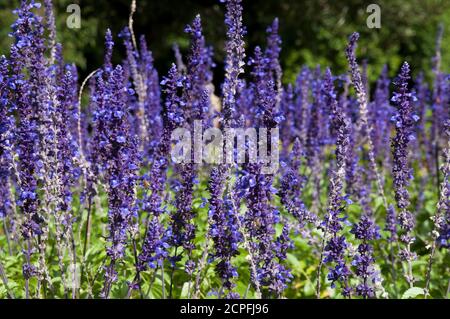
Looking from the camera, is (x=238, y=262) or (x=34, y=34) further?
(x=238, y=262)

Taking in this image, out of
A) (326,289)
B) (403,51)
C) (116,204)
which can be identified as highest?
(403,51)

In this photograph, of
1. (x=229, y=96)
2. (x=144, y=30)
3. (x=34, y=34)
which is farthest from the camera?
(x=144, y=30)

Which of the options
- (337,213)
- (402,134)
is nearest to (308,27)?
(402,134)

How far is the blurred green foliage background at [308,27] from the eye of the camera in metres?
17.6

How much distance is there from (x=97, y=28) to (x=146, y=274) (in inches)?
540

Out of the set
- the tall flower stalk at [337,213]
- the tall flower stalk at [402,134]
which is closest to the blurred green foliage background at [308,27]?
the tall flower stalk at [402,134]

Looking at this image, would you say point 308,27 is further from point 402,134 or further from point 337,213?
point 337,213

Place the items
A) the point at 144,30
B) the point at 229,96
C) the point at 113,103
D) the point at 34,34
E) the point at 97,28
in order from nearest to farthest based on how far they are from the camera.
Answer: the point at 113,103 < the point at 229,96 < the point at 34,34 < the point at 97,28 < the point at 144,30

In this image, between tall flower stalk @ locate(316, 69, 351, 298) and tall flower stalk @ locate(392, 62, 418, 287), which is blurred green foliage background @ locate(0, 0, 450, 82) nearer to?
tall flower stalk @ locate(392, 62, 418, 287)

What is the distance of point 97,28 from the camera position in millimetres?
17625

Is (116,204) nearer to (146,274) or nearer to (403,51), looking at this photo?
(146,274)

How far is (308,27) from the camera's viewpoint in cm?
1792

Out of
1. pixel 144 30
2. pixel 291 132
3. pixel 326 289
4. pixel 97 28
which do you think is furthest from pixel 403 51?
pixel 326 289

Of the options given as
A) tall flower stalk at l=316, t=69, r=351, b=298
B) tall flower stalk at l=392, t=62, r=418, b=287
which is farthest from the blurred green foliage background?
tall flower stalk at l=316, t=69, r=351, b=298
